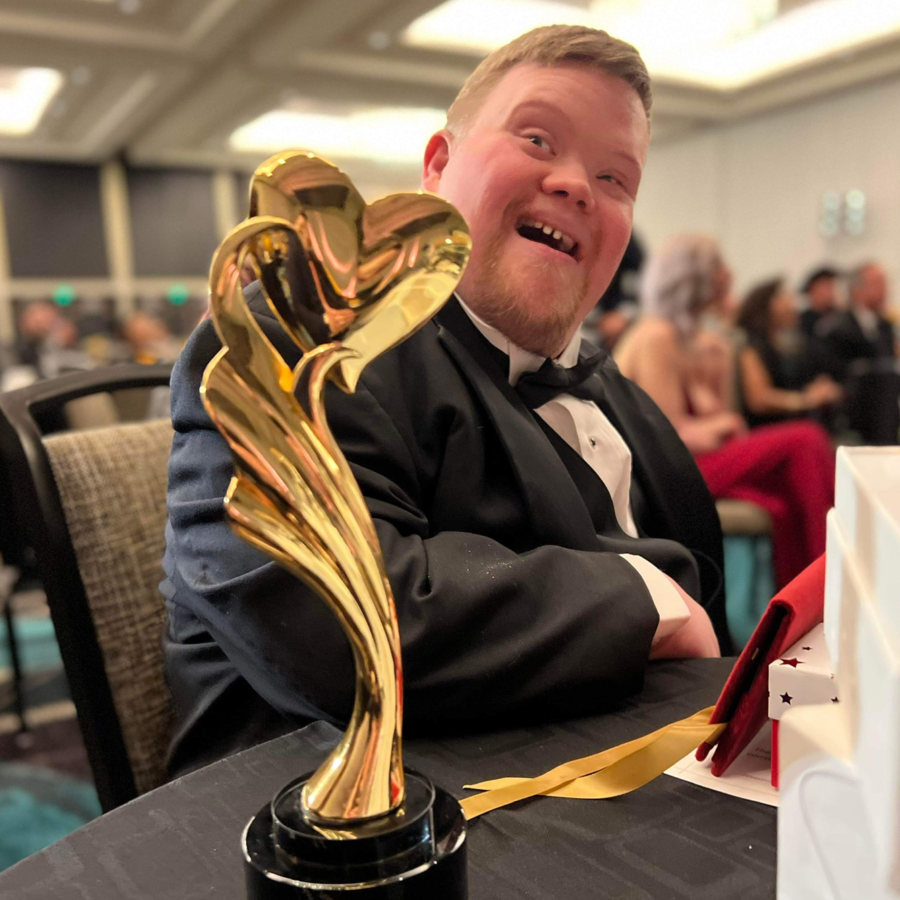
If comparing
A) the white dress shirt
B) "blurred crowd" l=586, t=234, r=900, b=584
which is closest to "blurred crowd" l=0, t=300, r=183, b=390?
"blurred crowd" l=586, t=234, r=900, b=584

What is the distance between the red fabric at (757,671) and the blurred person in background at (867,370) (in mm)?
4320

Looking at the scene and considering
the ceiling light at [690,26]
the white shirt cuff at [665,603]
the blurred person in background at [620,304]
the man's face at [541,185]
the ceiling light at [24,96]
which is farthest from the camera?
the ceiling light at [24,96]

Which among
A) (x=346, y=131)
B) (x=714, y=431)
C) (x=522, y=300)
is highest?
(x=346, y=131)

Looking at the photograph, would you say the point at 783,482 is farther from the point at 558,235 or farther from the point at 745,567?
the point at 558,235

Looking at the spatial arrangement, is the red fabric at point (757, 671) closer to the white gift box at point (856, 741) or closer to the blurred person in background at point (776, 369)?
the white gift box at point (856, 741)

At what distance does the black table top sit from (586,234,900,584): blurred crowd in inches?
48.7

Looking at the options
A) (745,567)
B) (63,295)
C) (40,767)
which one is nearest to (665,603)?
(40,767)

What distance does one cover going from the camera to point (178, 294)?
9766 millimetres

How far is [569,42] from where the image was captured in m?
0.85

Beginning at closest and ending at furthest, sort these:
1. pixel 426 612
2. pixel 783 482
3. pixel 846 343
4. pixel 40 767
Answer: pixel 426 612, pixel 40 767, pixel 783 482, pixel 846 343

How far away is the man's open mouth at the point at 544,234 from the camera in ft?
2.84

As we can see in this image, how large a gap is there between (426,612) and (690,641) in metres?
0.28

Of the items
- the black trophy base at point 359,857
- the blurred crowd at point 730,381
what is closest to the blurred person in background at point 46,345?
the blurred crowd at point 730,381

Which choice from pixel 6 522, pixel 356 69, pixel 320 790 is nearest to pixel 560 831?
pixel 320 790
